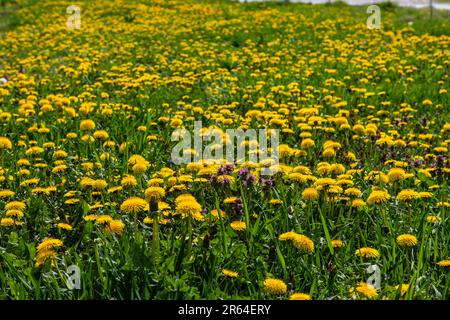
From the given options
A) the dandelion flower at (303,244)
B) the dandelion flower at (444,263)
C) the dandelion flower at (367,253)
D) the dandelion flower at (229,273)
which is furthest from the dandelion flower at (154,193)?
the dandelion flower at (444,263)

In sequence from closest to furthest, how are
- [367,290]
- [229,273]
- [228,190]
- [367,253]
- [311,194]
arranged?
1. [367,290]
2. [229,273]
3. [367,253]
4. [311,194]
5. [228,190]

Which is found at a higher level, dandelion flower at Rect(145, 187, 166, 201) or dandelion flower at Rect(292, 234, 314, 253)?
dandelion flower at Rect(145, 187, 166, 201)

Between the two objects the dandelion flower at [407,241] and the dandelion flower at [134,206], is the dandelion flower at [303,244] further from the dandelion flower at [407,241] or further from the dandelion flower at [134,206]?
the dandelion flower at [134,206]

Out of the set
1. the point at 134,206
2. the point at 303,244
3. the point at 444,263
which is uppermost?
the point at 134,206

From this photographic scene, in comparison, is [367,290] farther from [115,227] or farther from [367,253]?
[115,227]

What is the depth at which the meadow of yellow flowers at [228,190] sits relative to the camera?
8.86 feet

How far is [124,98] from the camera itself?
718 cm

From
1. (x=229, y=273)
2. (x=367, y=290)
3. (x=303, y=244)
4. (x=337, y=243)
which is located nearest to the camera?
(x=367, y=290)

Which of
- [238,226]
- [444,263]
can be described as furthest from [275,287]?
[444,263]

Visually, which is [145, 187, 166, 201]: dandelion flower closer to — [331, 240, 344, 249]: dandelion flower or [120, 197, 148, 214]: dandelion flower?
[120, 197, 148, 214]: dandelion flower

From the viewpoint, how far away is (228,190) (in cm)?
374

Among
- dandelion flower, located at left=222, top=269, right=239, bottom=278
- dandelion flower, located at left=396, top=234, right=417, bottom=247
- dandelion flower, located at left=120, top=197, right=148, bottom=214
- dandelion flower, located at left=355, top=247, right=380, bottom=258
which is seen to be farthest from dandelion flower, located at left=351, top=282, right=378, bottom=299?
dandelion flower, located at left=120, top=197, right=148, bottom=214

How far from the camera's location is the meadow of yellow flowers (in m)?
2.70

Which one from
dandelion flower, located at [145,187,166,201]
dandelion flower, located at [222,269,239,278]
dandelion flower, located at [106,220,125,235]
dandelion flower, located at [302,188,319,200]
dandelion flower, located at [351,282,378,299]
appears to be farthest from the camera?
dandelion flower, located at [302,188,319,200]
